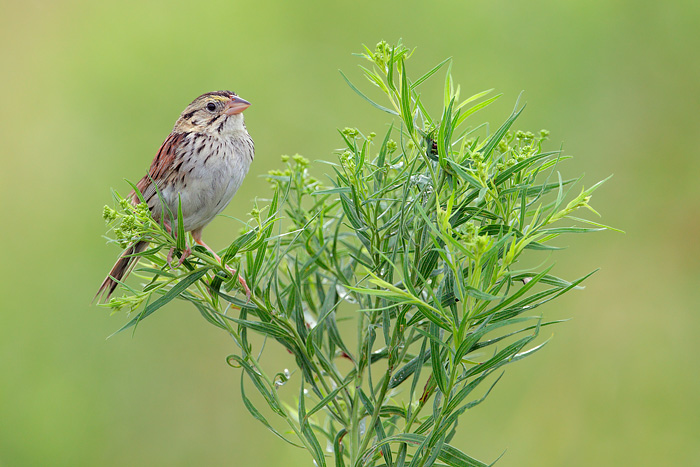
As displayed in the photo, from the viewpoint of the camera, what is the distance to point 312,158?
268 centimetres

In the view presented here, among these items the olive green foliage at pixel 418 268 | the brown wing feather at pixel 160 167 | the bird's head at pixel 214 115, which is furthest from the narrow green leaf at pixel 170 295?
the bird's head at pixel 214 115

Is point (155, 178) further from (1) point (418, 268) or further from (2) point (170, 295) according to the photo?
(1) point (418, 268)

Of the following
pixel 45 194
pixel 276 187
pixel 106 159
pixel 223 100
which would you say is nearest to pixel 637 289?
pixel 223 100

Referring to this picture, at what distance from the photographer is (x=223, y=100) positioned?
1787 mm

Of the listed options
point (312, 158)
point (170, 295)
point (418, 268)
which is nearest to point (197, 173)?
point (170, 295)

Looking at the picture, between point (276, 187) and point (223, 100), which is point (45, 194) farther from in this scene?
point (276, 187)

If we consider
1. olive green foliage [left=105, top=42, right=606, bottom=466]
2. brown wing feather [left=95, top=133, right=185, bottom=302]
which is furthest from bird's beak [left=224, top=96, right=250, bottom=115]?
olive green foliage [left=105, top=42, right=606, bottom=466]

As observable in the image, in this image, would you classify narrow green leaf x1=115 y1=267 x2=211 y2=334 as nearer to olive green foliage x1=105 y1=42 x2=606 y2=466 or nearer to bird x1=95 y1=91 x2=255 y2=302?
olive green foliage x1=105 y1=42 x2=606 y2=466

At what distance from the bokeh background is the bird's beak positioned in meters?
0.80

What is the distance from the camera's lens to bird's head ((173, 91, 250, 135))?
1.70 m

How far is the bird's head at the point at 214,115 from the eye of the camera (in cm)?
170

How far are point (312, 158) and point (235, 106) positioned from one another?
927mm

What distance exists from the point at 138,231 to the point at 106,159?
2.15 metres

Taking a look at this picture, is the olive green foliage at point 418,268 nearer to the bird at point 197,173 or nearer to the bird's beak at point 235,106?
the bird at point 197,173
